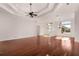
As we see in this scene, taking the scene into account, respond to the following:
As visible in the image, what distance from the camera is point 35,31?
1.90m

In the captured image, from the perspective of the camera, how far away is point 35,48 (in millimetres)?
1854

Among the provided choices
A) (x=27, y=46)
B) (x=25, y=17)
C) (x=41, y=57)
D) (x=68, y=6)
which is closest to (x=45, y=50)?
(x=41, y=57)

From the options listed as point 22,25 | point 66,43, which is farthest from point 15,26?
point 66,43

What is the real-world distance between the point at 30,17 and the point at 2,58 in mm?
938

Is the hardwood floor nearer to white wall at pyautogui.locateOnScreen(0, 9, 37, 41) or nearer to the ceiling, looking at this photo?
white wall at pyautogui.locateOnScreen(0, 9, 37, 41)

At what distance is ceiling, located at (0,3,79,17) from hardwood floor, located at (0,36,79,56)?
1.62 ft

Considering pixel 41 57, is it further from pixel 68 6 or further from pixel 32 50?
pixel 68 6

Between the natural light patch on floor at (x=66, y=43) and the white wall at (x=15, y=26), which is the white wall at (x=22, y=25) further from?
the natural light patch on floor at (x=66, y=43)

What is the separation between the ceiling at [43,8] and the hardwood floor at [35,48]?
0.49m

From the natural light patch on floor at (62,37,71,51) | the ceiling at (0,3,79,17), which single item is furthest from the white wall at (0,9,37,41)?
the natural light patch on floor at (62,37,71,51)

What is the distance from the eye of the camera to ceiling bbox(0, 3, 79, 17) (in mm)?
1811

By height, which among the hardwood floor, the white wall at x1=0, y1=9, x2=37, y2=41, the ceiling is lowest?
the hardwood floor

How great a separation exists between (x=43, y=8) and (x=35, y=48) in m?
0.76

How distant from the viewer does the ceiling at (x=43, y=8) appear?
181 centimetres
